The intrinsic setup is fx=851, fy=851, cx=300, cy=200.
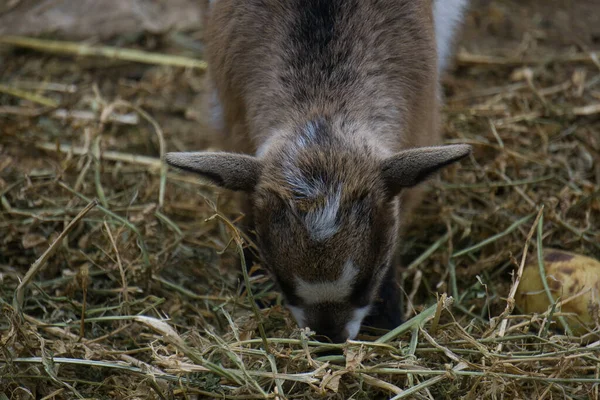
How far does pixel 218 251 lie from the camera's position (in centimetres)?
556

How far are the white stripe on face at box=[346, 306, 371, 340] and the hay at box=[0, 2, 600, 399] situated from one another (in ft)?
0.36

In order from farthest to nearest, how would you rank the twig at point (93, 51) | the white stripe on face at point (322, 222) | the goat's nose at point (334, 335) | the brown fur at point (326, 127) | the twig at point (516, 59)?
the twig at point (93, 51) < the twig at point (516, 59) < the goat's nose at point (334, 335) < the brown fur at point (326, 127) < the white stripe on face at point (322, 222)

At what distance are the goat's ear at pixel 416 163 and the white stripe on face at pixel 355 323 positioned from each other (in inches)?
26.1

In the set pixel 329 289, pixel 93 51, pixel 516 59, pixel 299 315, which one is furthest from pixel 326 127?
pixel 93 51

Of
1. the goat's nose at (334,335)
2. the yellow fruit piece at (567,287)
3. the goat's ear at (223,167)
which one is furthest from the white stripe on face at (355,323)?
the yellow fruit piece at (567,287)

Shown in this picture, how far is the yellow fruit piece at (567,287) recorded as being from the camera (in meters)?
4.82

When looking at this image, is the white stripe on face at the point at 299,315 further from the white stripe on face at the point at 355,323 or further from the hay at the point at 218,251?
the white stripe on face at the point at 355,323

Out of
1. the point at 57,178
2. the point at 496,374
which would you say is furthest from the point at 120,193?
the point at 496,374

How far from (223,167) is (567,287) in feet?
6.97

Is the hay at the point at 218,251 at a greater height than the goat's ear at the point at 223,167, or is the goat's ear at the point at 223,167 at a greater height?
the goat's ear at the point at 223,167

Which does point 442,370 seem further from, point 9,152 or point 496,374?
point 9,152

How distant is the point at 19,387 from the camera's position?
4.30m

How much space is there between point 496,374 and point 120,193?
3.23 metres

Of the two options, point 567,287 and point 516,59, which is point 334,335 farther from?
point 516,59
